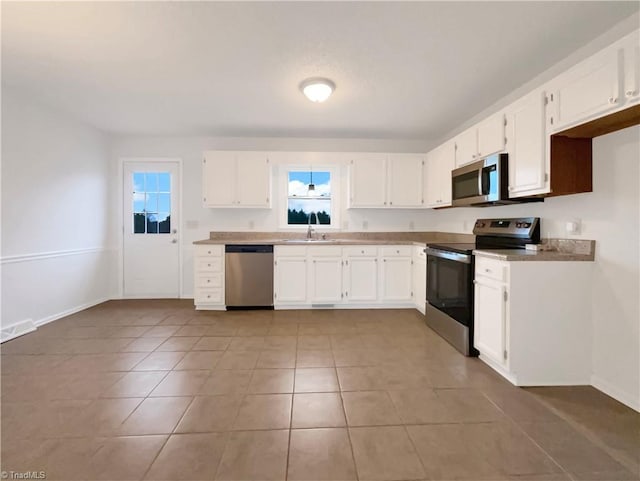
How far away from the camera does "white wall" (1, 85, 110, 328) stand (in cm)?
307

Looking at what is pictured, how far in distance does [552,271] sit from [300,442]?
206 cm

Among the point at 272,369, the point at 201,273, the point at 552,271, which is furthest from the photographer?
the point at 201,273

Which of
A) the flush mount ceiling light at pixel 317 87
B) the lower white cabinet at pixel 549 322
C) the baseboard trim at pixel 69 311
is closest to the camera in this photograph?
the lower white cabinet at pixel 549 322

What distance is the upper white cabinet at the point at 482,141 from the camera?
2678 millimetres

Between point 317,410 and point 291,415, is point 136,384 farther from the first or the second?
point 317,410

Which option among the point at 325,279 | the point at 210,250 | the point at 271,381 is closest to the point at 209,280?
the point at 210,250

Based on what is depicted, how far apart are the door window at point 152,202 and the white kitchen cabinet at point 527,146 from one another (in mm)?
4566

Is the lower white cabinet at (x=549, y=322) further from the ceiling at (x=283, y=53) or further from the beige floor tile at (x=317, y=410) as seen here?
the ceiling at (x=283, y=53)

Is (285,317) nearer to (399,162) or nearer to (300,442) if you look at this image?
(300,442)

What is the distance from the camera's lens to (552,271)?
7.03 ft

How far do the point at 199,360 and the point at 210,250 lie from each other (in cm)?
179

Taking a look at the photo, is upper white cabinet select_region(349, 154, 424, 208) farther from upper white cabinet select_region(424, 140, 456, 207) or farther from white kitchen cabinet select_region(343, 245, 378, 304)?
white kitchen cabinet select_region(343, 245, 378, 304)

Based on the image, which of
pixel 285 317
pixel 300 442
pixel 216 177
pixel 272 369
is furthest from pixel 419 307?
pixel 216 177

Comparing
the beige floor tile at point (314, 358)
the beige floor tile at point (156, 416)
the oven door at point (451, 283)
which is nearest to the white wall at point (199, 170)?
the oven door at point (451, 283)
